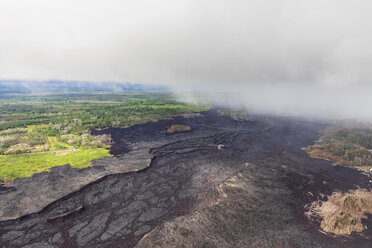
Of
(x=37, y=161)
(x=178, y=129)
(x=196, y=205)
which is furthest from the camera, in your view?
(x=178, y=129)

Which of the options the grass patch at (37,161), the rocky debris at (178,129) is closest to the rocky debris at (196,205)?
the grass patch at (37,161)

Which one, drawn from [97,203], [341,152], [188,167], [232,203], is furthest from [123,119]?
[341,152]

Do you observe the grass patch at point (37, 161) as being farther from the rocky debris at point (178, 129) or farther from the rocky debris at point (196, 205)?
the rocky debris at point (178, 129)

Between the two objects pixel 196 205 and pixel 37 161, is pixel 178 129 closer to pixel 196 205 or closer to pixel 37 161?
pixel 37 161

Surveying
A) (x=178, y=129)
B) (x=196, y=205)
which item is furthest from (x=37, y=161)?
(x=178, y=129)

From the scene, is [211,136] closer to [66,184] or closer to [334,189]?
[334,189]
